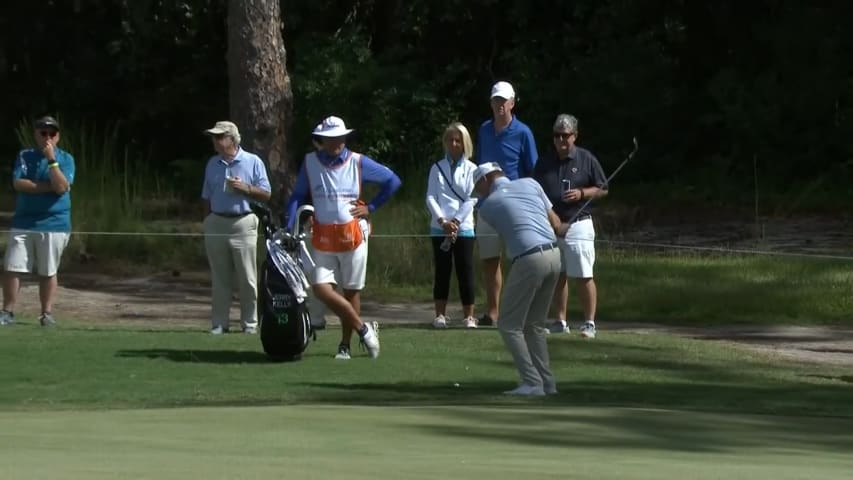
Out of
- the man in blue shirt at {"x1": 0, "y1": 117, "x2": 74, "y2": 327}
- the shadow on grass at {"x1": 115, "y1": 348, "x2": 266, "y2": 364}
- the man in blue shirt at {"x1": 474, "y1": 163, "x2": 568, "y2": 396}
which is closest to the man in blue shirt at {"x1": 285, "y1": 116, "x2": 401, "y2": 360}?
the shadow on grass at {"x1": 115, "y1": 348, "x2": 266, "y2": 364}

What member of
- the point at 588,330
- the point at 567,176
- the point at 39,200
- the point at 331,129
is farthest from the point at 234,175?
the point at 588,330

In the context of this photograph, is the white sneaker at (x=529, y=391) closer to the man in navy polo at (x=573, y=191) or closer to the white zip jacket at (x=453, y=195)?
Result: the man in navy polo at (x=573, y=191)

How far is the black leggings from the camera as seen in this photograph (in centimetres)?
1587

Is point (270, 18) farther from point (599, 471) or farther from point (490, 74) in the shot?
point (599, 471)

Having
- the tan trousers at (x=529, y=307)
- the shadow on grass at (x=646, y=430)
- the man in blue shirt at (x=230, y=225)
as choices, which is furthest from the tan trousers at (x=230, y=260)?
the shadow on grass at (x=646, y=430)

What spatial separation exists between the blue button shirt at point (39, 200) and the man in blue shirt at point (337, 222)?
123 inches

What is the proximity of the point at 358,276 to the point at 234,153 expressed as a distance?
242cm

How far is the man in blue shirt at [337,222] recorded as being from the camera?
1348 centimetres

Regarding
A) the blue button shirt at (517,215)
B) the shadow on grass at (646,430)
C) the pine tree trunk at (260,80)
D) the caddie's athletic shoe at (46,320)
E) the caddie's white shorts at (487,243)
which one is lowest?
the shadow on grass at (646,430)

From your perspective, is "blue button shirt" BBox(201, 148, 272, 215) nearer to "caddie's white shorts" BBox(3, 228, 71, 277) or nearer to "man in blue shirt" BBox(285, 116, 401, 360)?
"caddie's white shorts" BBox(3, 228, 71, 277)

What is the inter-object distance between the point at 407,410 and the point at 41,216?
6.36 metres

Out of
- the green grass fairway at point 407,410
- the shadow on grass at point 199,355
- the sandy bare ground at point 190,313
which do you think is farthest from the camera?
the sandy bare ground at point 190,313

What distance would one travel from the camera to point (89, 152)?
2445cm

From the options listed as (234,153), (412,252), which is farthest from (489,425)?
(412,252)
